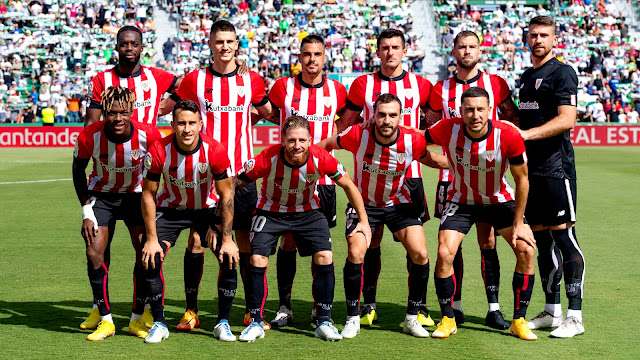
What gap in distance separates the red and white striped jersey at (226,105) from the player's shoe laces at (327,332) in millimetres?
1697

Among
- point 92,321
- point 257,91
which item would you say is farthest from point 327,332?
point 257,91

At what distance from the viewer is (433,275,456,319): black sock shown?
6.81 meters

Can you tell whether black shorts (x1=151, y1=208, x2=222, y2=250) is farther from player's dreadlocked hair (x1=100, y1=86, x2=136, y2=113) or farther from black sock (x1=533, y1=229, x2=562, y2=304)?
black sock (x1=533, y1=229, x2=562, y2=304)

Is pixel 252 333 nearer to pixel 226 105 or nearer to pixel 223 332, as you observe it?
pixel 223 332

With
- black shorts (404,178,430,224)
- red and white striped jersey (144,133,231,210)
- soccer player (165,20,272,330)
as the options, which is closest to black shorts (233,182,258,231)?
soccer player (165,20,272,330)

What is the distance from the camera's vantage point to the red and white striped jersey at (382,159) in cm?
→ 705

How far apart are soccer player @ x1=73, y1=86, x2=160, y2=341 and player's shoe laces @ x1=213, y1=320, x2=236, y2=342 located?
1.90ft

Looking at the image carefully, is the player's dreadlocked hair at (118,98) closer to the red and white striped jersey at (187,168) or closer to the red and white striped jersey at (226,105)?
the red and white striped jersey at (187,168)

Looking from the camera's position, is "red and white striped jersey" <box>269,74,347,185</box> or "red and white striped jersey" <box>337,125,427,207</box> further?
"red and white striped jersey" <box>269,74,347,185</box>

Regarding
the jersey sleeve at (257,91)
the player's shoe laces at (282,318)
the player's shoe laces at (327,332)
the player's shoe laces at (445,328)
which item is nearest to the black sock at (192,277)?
the player's shoe laces at (282,318)

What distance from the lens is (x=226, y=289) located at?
685cm

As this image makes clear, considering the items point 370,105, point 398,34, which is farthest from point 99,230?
point 398,34

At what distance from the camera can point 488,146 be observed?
6.86 m

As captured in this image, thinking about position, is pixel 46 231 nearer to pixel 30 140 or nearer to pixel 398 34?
pixel 398 34
